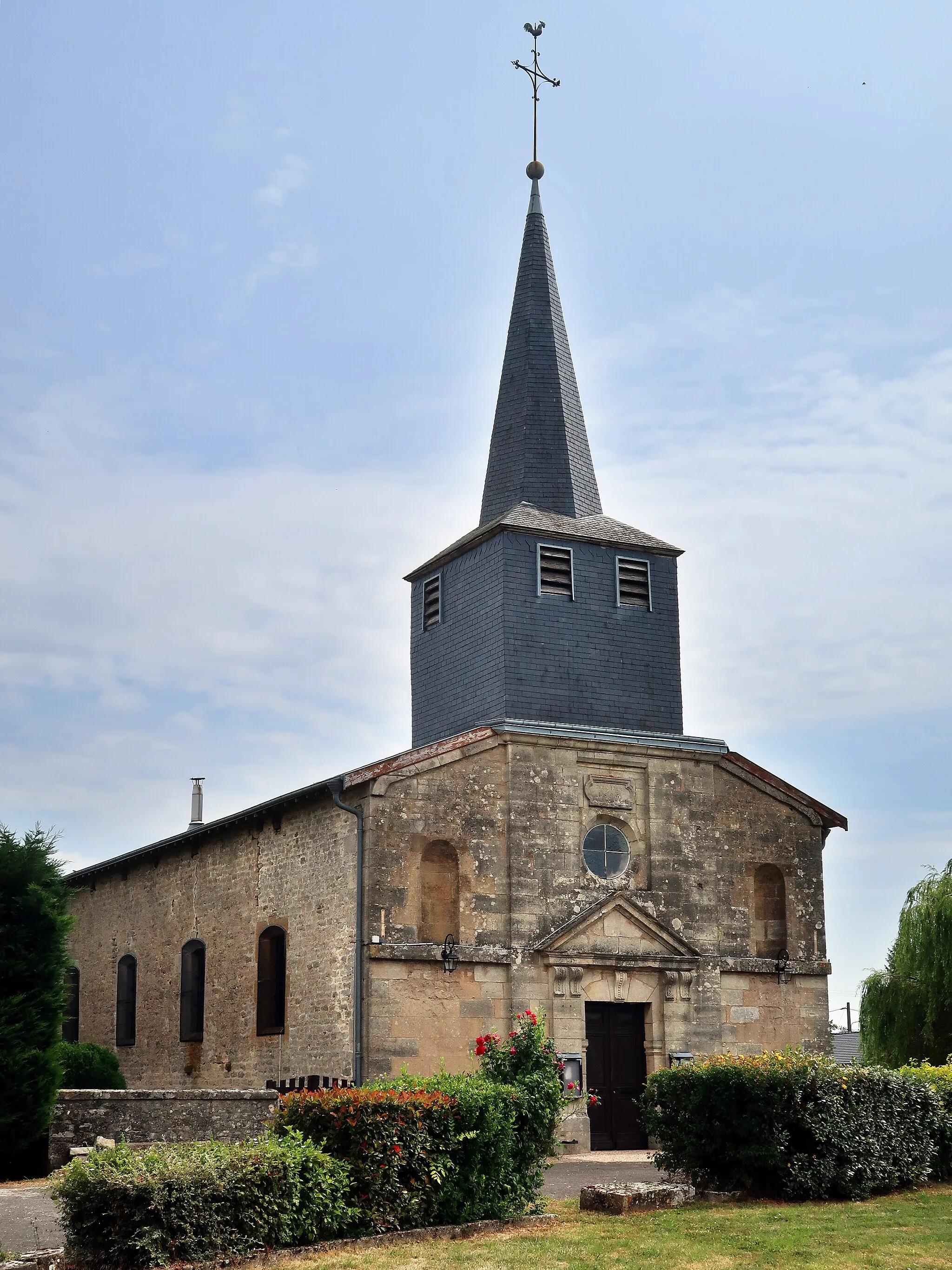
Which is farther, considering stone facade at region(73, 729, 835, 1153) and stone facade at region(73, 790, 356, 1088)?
stone facade at region(73, 790, 356, 1088)

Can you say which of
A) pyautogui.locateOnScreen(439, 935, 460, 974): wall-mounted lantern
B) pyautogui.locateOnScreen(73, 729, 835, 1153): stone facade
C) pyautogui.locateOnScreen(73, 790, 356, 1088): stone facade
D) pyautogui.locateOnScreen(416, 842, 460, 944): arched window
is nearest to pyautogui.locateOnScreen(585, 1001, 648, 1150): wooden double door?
pyautogui.locateOnScreen(73, 729, 835, 1153): stone facade

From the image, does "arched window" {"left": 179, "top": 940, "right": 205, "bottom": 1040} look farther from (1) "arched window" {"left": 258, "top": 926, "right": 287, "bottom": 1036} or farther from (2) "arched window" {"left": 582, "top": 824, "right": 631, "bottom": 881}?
(2) "arched window" {"left": 582, "top": 824, "right": 631, "bottom": 881}

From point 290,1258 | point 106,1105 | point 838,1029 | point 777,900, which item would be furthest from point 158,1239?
point 838,1029

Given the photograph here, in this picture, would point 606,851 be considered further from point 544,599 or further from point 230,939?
point 230,939

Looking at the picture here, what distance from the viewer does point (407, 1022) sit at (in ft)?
63.1

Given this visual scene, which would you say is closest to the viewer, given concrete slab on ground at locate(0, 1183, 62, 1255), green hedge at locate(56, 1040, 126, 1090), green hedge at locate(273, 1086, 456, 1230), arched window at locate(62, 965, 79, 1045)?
concrete slab on ground at locate(0, 1183, 62, 1255)

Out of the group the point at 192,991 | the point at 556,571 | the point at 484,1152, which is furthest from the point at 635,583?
the point at 484,1152

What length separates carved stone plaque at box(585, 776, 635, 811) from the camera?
21.5m

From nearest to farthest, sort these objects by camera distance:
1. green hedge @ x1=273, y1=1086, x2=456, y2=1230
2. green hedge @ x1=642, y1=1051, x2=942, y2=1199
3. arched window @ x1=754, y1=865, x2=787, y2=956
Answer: green hedge @ x1=273, y1=1086, x2=456, y2=1230, green hedge @ x1=642, y1=1051, x2=942, y2=1199, arched window @ x1=754, y1=865, x2=787, y2=956

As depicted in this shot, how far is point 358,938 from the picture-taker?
1930cm

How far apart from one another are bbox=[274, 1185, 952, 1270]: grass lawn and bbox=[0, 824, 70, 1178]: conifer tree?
5.62 m

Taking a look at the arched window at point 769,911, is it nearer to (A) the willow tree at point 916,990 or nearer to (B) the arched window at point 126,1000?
(A) the willow tree at point 916,990

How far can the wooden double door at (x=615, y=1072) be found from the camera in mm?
20625

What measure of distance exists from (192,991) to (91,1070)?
260cm
